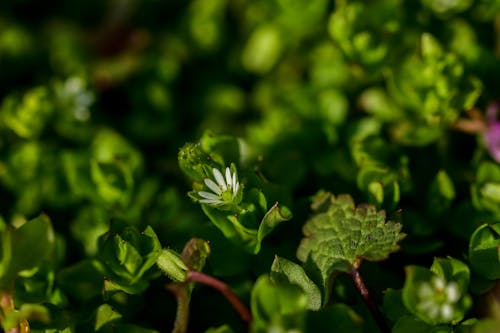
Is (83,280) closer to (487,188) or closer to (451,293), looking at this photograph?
(451,293)

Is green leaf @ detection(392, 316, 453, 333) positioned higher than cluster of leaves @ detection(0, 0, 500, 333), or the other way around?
cluster of leaves @ detection(0, 0, 500, 333)

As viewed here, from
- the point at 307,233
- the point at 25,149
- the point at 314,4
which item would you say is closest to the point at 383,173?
the point at 307,233

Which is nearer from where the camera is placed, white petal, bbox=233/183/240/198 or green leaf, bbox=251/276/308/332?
green leaf, bbox=251/276/308/332

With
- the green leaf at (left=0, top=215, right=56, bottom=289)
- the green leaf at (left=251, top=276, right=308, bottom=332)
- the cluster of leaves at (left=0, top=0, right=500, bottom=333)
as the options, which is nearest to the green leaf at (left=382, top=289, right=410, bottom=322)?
the cluster of leaves at (left=0, top=0, right=500, bottom=333)

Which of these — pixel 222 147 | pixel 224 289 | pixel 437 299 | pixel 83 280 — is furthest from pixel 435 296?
pixel 83 280

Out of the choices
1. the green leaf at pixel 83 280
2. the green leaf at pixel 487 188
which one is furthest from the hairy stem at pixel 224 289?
the green leaf at pixel 487 188

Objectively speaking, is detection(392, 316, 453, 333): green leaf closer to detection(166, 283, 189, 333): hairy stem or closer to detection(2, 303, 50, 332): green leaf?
detection(166, 283, 189, 333): hairy stem

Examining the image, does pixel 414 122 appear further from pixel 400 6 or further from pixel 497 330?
pixel 497 330
